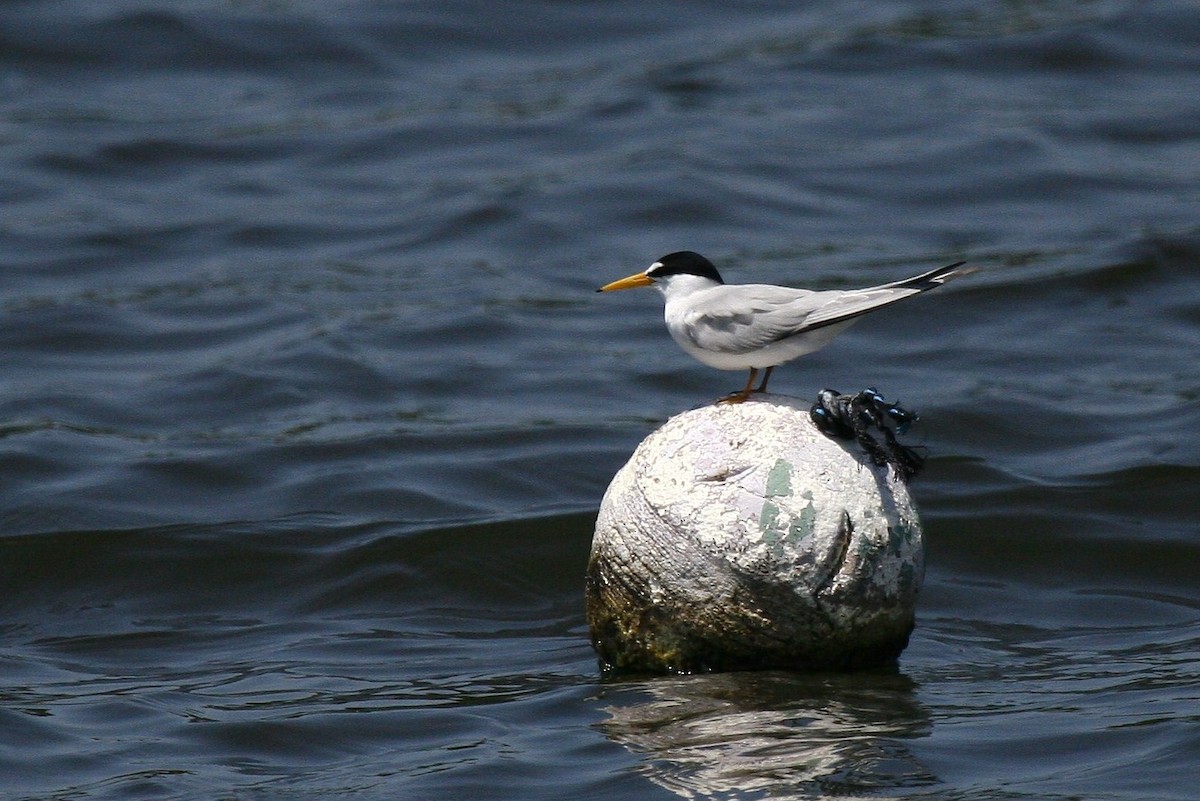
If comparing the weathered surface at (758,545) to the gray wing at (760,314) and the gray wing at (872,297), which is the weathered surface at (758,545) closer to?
the gray wing at (760,314)

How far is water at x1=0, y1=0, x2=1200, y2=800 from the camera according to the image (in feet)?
28.2

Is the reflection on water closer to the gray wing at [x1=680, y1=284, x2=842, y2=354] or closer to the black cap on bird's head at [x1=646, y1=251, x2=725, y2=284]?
the gray wing at [x1=680, y1=284, x2=842, y2=354]

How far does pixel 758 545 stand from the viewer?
8.28m

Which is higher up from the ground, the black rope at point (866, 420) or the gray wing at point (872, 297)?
the gray wing at point (872, 297)

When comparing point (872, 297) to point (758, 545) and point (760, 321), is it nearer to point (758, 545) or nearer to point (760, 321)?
point (760, 321)

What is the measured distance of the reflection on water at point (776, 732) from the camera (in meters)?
7.57

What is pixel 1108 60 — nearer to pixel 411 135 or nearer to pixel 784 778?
pixel 411 135

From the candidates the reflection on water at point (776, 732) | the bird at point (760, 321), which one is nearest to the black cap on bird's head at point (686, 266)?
the bird at point (760, 321)

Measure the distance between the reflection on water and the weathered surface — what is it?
5.7 inches

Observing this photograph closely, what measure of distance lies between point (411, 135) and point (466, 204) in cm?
329

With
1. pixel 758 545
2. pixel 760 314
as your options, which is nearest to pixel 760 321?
pixel 760 314

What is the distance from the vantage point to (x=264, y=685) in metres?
9.78

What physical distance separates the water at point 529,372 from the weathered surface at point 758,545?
0.25m

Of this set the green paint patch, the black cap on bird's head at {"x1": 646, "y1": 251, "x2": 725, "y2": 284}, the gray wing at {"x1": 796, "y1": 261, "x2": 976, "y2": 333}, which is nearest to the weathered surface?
the green paint patch
